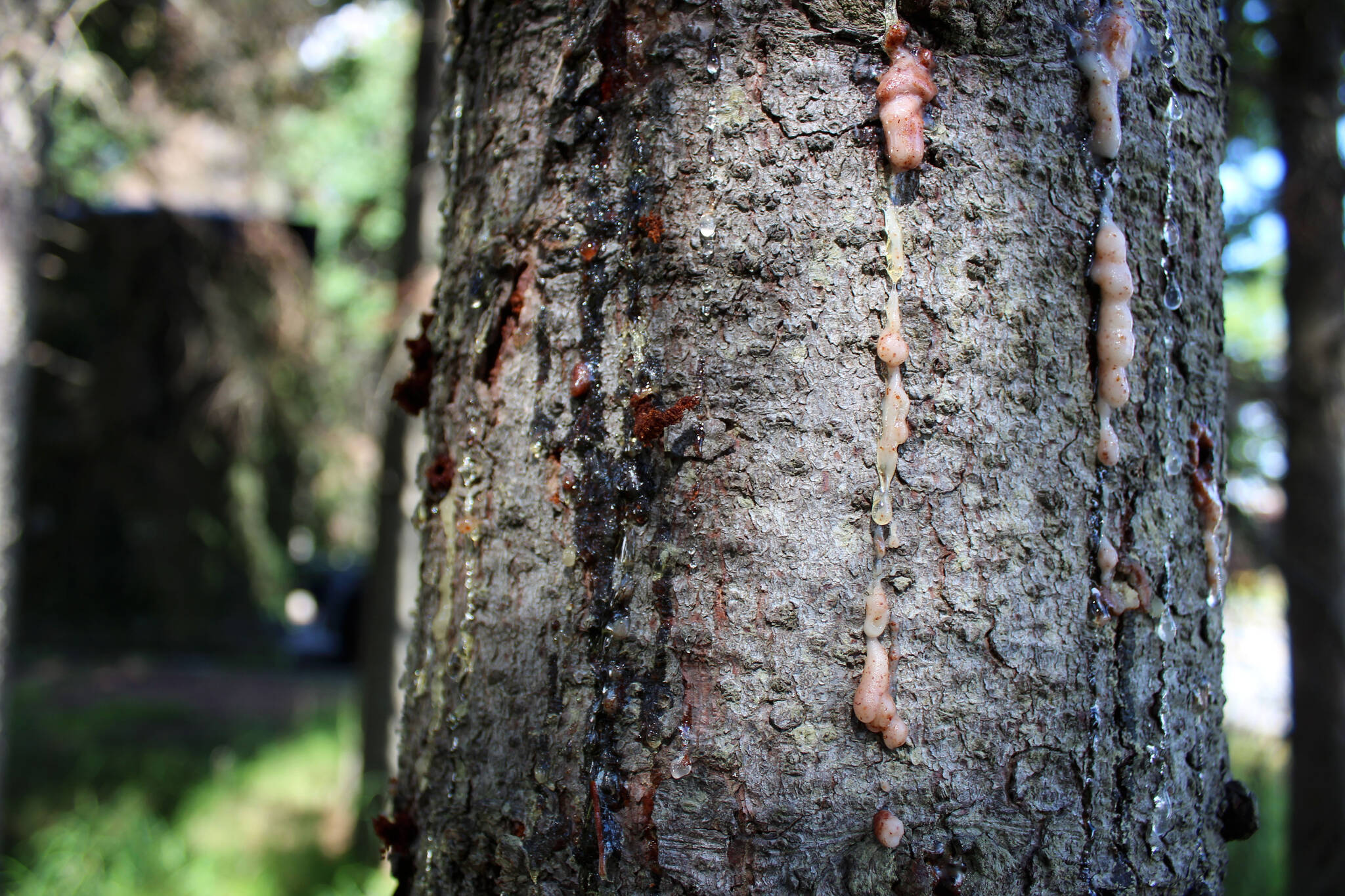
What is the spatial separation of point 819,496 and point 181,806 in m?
5.84

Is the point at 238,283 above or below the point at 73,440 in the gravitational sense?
above

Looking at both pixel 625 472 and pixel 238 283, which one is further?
pixel 238 283

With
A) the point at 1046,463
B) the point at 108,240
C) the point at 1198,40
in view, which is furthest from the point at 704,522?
the point at 108,240

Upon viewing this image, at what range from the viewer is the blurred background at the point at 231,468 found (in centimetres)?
462

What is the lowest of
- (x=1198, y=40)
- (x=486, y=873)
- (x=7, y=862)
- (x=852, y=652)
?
(x=7, y=862)

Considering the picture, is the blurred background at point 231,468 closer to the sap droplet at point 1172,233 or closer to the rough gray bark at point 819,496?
the rough gray bark at point 819,496

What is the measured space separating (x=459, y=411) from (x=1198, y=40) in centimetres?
92

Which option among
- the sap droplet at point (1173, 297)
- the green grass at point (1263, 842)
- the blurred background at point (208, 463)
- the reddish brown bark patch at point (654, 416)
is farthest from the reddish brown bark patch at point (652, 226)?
the blurred background at point (208, 463)

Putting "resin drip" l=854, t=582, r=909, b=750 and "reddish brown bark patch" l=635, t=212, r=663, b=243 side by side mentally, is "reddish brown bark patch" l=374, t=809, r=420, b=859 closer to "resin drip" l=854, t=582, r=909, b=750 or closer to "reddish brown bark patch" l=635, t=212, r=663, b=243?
"resin drip" l=854, t=582, r=909, b=750

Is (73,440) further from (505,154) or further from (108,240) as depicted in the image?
(505,154)

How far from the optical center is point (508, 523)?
90 cm

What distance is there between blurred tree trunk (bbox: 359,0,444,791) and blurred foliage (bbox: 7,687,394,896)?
18.2 inches

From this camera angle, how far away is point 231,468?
9.02 meters

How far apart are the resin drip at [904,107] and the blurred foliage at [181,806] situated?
443 centimetres
